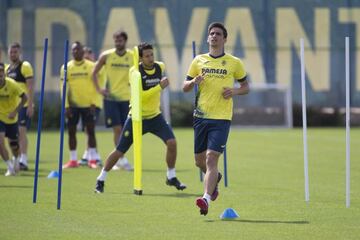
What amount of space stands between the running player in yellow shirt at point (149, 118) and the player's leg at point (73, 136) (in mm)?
4642

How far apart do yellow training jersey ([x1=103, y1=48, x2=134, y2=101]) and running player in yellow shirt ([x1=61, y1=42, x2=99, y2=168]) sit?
86cm

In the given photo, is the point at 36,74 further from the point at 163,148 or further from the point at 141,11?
the point at 163,148

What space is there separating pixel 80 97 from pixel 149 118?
509 cm

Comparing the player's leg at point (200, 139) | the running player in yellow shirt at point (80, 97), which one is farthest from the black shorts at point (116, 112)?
the player's leg at point (200, 139)

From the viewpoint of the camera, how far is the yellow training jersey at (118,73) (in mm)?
18578

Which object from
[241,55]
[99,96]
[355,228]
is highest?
[241,55]

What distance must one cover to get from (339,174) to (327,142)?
9.72 m

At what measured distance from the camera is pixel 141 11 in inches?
1501

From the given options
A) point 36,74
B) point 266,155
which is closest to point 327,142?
point 266,155

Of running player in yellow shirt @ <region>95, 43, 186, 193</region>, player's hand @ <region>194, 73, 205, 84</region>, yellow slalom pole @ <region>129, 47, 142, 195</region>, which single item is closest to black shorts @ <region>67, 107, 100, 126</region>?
running player in yellow shirt @ <region>95, 43, 186, 193</region>

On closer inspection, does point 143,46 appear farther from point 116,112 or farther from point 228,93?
→ point 116,112

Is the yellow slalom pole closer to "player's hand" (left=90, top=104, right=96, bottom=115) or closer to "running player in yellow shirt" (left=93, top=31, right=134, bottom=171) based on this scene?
"running player in yellow shirt" (left=93, top=31, right=134, bottom=171)

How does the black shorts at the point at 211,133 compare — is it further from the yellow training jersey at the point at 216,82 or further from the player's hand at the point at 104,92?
the player's hand at the point at 104,92

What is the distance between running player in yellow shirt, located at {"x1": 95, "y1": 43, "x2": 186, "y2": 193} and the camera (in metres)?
14.2
